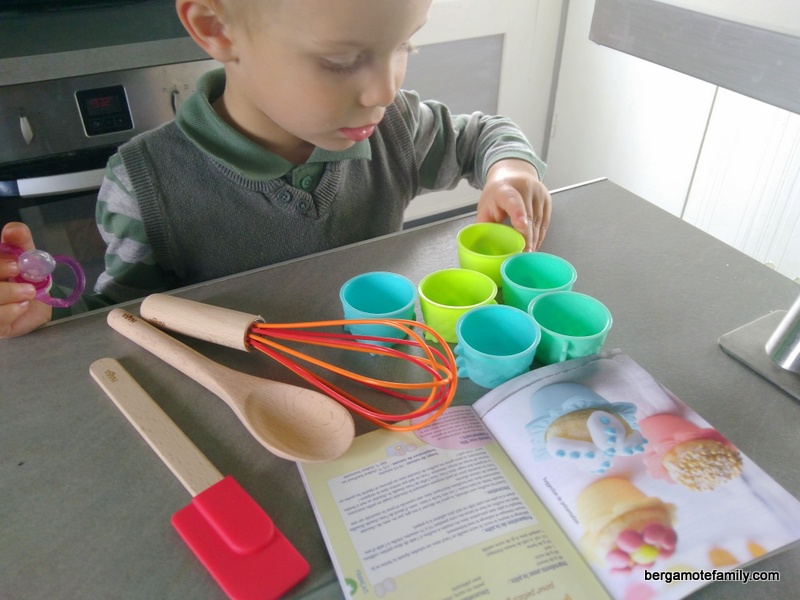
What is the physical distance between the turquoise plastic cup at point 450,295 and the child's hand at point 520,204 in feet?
0.33

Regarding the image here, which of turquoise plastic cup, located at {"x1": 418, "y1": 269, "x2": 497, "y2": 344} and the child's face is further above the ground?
the child's face

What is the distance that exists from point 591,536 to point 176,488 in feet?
0.95

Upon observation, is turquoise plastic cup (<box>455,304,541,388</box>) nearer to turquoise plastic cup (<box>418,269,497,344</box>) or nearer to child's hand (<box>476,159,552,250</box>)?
turquoise plastic cup (<box>418,269,497,344</box>)

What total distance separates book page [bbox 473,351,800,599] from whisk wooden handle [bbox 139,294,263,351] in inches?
8.4

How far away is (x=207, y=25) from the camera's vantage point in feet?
1.98

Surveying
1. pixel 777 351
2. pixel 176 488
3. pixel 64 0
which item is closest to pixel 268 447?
pixel 176 488

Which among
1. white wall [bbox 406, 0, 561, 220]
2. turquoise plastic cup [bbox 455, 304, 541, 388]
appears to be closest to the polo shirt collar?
turquoise plastic cup [bbox 455, 304, 541, 388]

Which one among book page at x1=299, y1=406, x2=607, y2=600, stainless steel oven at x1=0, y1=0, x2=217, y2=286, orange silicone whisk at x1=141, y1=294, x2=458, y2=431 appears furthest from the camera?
stainless steel oven at x1=0, y1=0, x2=217, y2=286

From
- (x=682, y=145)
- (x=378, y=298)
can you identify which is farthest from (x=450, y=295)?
(x=682, y=145)

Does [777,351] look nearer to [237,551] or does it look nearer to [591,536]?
[591,536]

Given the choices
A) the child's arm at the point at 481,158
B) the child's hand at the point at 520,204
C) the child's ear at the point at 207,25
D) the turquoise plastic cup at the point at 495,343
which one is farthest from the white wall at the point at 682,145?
the child's ear at the point at 207,25

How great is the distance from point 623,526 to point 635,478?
4cm

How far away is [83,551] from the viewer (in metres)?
0.41

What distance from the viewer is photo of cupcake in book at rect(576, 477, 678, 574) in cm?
39
